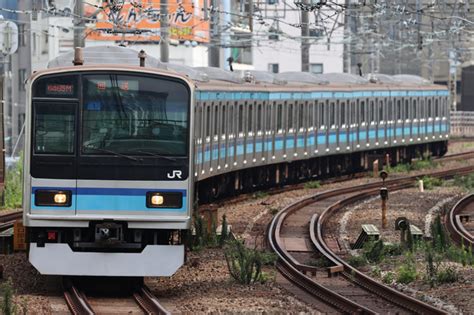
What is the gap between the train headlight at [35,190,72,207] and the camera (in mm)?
12570

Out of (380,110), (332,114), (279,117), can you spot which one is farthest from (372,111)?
(279,117)

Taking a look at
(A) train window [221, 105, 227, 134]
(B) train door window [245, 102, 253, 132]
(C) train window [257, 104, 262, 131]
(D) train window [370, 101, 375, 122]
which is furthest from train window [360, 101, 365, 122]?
(A) train window [221, 105, 227, 134]

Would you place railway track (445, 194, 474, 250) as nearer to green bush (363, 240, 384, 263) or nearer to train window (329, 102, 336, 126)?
green bush (363, 240, 384, 263)

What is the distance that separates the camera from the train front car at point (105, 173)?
12570 mm

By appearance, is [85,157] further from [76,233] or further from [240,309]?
[240,309]

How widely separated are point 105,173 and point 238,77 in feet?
40.8

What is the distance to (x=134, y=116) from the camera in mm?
12805

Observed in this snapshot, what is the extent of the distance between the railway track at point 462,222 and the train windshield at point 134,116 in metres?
5.40

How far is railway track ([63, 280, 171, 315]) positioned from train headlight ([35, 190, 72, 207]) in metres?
0.84

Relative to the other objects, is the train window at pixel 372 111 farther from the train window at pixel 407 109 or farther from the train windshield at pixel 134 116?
the train windshield at pixel 134 116

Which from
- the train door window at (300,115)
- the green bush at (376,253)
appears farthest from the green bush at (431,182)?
the green bush at (376,253)

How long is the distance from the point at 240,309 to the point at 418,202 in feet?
44.0

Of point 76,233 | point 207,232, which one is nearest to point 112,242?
point 76,233

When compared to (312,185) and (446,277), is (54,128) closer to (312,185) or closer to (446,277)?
(446,277)
